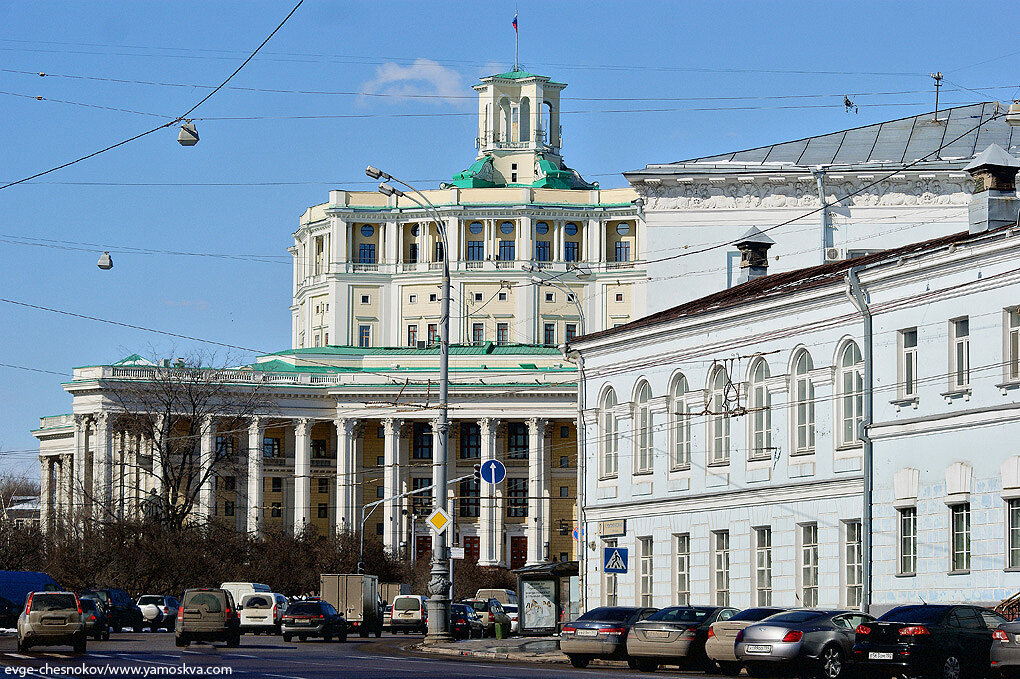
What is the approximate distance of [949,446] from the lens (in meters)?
39.0

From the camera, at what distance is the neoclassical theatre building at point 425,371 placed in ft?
429

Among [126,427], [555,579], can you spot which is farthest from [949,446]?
[126,427]

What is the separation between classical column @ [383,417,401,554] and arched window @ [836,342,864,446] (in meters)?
88.9

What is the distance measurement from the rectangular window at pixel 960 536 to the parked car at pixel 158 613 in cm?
3802

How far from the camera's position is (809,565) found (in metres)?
43.8

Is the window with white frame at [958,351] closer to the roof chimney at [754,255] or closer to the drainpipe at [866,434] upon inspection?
the drainpipe at [866,434]

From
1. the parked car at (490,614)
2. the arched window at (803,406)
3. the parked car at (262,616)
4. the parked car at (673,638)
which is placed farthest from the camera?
the parked car at (490,614)

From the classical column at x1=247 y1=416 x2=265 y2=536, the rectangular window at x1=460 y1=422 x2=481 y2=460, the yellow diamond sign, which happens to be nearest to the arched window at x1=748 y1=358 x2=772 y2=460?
the yellow diamond sign

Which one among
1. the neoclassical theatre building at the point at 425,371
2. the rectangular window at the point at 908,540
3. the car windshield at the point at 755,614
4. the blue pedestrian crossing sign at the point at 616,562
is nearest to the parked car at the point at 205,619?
the blue pedestrian crossing sign at the point at 616,562

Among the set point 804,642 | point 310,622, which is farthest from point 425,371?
point 804,642

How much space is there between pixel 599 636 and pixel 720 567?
9652mm

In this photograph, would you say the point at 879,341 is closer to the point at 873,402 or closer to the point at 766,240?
the point at 873,402

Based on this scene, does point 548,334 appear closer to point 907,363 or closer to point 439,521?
point 439,521

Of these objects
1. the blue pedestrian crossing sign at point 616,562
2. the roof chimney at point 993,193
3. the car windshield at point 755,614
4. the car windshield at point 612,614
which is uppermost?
the roof chimney at point 993,193
